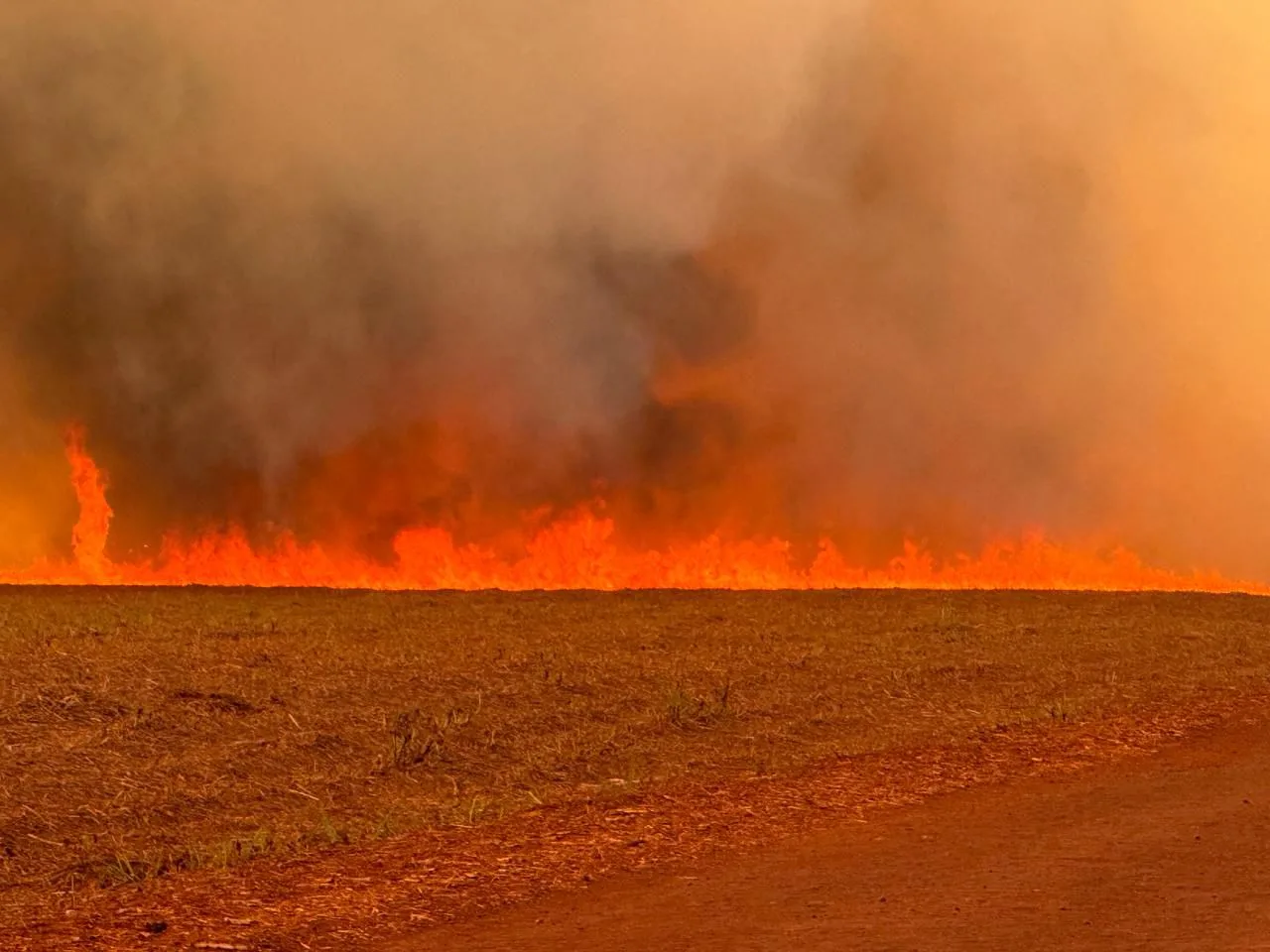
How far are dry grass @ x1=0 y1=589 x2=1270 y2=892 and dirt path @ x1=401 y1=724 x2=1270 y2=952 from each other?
2461mm

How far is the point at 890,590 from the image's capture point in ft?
109

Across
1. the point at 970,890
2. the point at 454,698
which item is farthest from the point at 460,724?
the point at 970,890

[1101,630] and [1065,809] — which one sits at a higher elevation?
[1101,630]

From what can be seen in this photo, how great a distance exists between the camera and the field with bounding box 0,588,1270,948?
1121 centimetres

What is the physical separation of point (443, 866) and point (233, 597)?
1984cm

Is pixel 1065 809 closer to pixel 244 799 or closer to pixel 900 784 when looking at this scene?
pixel 900 784

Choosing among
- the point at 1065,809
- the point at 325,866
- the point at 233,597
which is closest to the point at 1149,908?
the point at 1065,809

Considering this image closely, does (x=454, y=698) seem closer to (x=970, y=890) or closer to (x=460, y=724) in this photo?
(x=460, y=724)

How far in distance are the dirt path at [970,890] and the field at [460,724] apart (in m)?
0.73

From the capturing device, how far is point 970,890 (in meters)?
10.0

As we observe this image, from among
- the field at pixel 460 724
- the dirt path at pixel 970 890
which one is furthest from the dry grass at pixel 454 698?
the dirt path at pixel 970 890

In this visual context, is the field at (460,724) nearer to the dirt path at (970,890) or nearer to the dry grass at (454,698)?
the dry grass at (454,698)

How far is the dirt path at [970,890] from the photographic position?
8938 millimetres

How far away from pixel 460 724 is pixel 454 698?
1.60 meters
